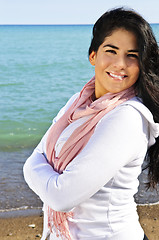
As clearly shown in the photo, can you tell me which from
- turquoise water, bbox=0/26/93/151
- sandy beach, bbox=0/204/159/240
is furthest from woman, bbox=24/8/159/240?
turquoise water, bbox=0/26/93/151

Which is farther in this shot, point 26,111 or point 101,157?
point 26,111

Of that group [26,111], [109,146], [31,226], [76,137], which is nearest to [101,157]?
[109,146]

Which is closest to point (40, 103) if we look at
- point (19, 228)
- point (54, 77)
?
point (54, 77)

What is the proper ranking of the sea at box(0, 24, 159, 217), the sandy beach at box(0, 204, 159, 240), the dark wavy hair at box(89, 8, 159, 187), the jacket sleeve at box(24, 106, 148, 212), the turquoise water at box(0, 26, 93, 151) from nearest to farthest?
the jacket sleeve at box(24, 106, 148, 212) < the dark wavy hair at box(89, 8, 159, 187) < the sandy beach at box(0, 204, 159, 240) < the sea at box(0, 24, 159, 217) < the turquoise water at box(0, 26, 93, 151)

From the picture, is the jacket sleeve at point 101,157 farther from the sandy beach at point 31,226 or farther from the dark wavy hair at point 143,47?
the sandy beach at point 31,226

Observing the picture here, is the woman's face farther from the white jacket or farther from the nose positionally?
the white jacket

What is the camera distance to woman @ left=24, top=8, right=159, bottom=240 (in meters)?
1.55

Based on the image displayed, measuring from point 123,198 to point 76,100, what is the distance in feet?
1.83

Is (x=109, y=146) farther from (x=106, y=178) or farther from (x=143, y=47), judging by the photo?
(x=143, y=47)

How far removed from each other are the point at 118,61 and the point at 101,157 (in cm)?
44

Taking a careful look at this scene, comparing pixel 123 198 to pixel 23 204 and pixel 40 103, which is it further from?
pixel 40 103

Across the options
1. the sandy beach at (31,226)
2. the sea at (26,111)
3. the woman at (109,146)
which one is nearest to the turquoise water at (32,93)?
the sea at (26,111)

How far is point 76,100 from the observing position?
2010 mm

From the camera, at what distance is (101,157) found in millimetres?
1529
